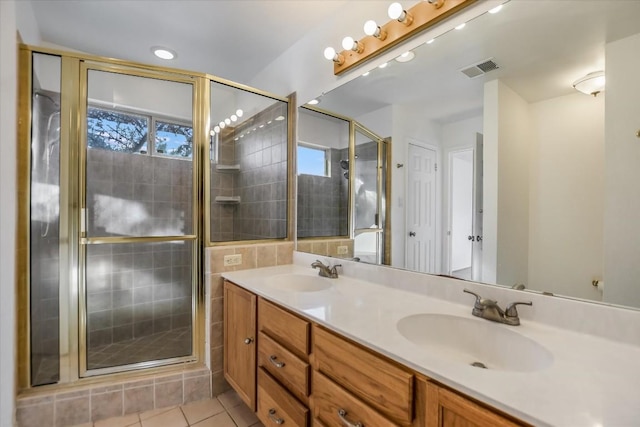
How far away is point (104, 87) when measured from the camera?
1.84m

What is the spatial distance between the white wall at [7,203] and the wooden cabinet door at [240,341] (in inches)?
41.8

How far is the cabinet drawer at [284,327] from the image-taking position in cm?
113

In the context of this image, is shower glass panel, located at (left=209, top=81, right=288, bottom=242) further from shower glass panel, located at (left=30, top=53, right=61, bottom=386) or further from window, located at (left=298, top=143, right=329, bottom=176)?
shower glass panel, located at (left=30, top=53, right=61, bottom=386)

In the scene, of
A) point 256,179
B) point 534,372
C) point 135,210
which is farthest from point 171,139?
point 534,372

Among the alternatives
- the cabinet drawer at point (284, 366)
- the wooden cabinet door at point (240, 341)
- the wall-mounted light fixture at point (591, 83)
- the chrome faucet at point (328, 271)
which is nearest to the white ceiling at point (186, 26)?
the wall-mounted light fixture at point (591, 83)

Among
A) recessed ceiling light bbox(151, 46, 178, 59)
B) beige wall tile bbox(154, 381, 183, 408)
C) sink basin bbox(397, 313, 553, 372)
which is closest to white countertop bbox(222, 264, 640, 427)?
sink basin bbox(397, 313, 553, 372)

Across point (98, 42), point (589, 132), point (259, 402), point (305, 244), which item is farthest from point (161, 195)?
point (589, 132)

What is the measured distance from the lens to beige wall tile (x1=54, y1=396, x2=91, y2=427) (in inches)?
62.5

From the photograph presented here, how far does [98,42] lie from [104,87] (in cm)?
65

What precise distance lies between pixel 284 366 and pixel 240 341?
495 millimetres

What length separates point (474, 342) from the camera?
101 centimetres

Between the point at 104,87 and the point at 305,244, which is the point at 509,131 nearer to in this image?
the point at 305,244

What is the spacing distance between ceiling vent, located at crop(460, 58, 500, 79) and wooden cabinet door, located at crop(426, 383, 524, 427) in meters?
1.20

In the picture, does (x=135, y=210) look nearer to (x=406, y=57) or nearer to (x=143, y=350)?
(x=143, y=350)
